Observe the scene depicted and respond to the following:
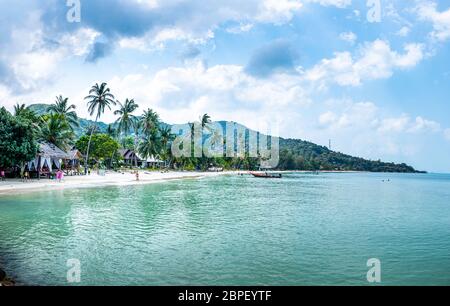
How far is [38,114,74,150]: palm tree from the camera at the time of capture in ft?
145

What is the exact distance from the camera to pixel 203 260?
1098 centimetres

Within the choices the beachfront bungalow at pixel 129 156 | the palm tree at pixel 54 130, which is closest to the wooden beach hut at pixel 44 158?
the palm tree at pixel 54 130

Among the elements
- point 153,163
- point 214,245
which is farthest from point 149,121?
point 214,245

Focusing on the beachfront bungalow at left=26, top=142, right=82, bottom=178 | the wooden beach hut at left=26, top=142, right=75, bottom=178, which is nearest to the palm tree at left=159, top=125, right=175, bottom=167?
the beachfront bungalow at left=26, top=142, right=82, bottom=178

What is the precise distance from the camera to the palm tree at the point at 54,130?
44094 mm

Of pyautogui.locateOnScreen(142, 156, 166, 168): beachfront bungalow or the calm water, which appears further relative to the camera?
pyautogui.locateOnScreen(142, 156, 166, 168): beachfront bungalow

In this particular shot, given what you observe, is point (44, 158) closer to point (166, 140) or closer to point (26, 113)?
point (26, 113)

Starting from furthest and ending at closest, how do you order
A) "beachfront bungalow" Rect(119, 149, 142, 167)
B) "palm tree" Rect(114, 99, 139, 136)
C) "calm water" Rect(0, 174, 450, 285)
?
1. "beachfront bungalow" Rect(119, 149, 142, 167)
2. "palm tree" Rect(114, 99, 139, 136)
3. "calm water" Rect(0, 174, 450, 285)

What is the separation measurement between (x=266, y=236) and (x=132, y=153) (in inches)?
3094

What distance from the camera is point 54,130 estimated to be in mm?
44719

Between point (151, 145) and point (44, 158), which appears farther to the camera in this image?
point (151, 145)

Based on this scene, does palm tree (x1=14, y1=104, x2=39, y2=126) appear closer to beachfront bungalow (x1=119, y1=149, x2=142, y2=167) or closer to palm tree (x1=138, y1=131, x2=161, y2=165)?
palm tree (x1=138, y1=131, x2=161, y2=165)

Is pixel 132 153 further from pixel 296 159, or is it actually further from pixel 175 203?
pixel 296 159
